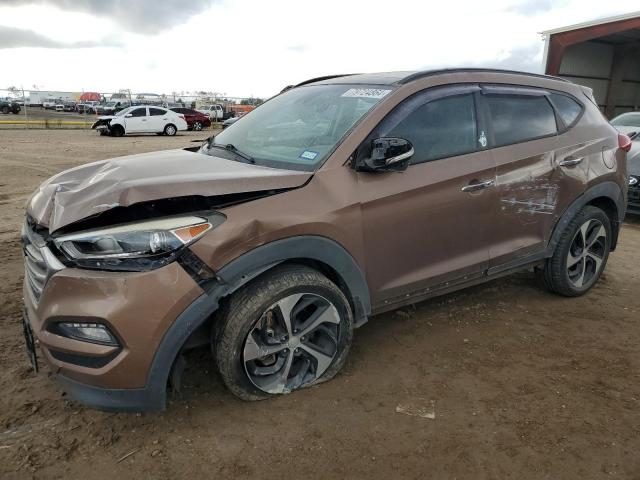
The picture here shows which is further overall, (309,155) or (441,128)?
(441,128)

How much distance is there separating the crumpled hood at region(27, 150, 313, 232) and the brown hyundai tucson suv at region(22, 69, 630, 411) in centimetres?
1

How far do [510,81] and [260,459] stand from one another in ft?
10.0

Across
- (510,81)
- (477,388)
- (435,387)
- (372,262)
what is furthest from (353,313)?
(510,81)

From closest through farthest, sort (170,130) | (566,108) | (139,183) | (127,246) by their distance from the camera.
Result: (127,246) → (139,183) → (566,108) → (170,130)

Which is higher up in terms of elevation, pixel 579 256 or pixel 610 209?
pixel 610 209

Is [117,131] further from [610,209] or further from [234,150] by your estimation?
[610,209]

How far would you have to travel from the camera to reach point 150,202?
246cm

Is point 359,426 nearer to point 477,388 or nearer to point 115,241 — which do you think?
point 477,388

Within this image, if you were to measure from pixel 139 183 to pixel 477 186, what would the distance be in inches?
82.0

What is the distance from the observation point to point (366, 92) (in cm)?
332

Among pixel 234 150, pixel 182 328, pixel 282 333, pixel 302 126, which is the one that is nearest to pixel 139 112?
pixel 234 150

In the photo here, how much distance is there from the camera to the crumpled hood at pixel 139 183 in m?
2.41

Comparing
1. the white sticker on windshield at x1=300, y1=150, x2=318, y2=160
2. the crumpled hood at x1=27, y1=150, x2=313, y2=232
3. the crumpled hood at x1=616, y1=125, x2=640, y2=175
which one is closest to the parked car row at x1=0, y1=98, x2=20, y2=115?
the crumpled hood at x1=616, y1=125, x2=640, y2=175

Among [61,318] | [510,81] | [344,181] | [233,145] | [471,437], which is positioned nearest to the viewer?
[61,318]
